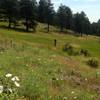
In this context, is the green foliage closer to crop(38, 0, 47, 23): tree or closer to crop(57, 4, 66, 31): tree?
crop(38, 0, 47, 23): tree

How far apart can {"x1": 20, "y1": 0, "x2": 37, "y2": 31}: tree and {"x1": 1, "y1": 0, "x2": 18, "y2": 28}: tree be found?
2771mm

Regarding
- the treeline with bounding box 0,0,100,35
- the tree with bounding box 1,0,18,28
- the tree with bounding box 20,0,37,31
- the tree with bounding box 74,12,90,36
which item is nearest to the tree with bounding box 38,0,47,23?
the treeline with bounding box 0,0,100,35

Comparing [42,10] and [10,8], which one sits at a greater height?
[10,8]

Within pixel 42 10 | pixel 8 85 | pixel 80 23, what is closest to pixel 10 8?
pixel 42 10

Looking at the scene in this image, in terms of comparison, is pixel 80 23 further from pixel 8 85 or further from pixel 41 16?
pixel 8 85

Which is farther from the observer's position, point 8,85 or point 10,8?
point 10,8

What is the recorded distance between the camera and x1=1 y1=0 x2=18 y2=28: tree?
8536cm

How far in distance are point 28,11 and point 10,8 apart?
17.6 feet

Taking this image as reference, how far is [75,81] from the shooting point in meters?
16.6

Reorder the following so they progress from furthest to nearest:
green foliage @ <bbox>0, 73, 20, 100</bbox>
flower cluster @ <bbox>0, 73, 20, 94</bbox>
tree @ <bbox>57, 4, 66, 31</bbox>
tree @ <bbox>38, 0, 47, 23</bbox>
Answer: tree @ <bbox>57, 4, 66, 31</bbox>, tree @ <bbox>38, 0, 47, 23</bbox>, flower cluster @ <bbox>0, 73, 20, 94</bbox>, green foliage @ <bbox>0, 73, 20, 100</bbox>

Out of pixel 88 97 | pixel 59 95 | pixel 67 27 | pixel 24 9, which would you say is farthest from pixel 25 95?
pixel 67 27

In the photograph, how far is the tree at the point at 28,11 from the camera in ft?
289

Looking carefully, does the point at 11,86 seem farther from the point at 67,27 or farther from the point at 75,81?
the point at 67,27

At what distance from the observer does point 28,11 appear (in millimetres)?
88812
